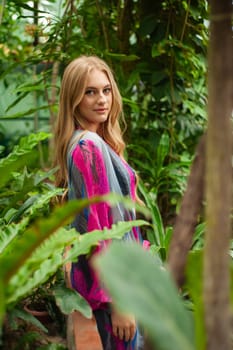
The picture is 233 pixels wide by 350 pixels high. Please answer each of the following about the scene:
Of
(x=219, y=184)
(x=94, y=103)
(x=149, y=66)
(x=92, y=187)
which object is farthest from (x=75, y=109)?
(x=219, y=184)

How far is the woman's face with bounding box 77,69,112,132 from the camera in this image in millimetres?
1873

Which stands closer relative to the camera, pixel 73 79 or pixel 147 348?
pixel 147 348

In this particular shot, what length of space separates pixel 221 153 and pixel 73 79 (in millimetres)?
1237

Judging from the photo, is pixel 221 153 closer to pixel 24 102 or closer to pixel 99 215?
pixel 99 215

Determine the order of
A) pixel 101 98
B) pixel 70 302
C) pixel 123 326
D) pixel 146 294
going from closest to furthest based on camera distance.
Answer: pixel 146 294
pixel 70 302
pixel 123 326
pixel 101 98

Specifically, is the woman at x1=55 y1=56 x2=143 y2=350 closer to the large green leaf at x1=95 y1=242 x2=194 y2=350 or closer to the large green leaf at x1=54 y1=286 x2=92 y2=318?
the large green leaf at x1=54 y1=286 x2=92 y2=318

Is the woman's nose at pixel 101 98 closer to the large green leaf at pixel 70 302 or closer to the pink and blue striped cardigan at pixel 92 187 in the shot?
the pink and blue striped cardigan at pixel 92 187

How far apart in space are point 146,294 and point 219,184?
161mm

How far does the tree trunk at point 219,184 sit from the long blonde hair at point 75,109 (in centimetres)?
116

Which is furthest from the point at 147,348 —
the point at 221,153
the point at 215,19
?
Result: the point at 215,19

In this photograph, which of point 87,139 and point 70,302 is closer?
point 70,302

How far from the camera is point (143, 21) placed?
2.85 metres

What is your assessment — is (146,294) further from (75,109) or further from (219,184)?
(75,109)

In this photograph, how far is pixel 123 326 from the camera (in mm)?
1687
